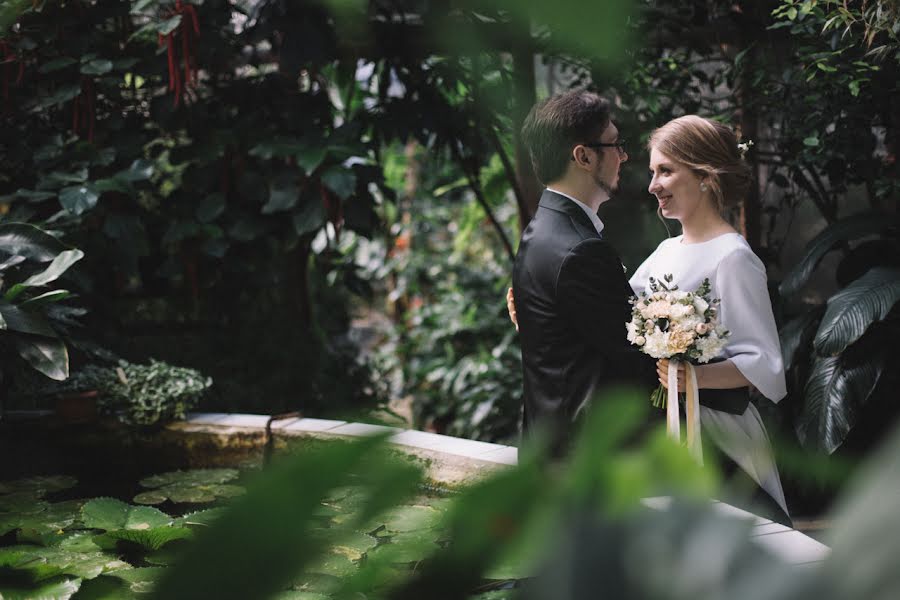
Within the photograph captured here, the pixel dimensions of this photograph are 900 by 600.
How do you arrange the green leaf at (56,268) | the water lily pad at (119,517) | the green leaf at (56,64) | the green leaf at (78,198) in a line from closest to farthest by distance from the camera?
the water lily pad at (119,517) < the green leaf at (56,268) < the green leaf at (78,198) < the green leaf at (56,64)

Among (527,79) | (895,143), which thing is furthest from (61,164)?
(895,143)

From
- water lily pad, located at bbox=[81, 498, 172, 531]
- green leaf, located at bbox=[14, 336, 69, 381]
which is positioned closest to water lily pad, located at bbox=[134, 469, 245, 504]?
water lily pad, located at bbox=[81, 498, 172, 531]

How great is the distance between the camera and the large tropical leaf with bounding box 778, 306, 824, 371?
366cm

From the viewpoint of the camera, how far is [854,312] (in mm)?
3277

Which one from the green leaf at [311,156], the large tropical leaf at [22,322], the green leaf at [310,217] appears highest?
the green leaf at [311,156]

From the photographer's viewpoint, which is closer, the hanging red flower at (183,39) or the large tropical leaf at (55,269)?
the large tropical leaf at (55,269)

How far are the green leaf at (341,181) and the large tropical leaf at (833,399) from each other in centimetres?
236

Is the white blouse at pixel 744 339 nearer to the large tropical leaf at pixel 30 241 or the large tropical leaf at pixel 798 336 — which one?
the large tropical leaf at pixel 798 336

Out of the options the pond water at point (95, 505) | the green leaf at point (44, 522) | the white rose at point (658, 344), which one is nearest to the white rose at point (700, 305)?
the white rose at point (658, 344)

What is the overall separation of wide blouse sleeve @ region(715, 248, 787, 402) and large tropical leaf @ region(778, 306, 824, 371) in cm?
153

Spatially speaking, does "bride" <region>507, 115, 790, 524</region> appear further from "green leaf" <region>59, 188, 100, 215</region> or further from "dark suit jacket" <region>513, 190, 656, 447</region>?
"green leaf" <region>59, 188, 100, 215</region>

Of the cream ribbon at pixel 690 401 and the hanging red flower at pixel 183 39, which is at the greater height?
the hanging red flower at pixel 183 39

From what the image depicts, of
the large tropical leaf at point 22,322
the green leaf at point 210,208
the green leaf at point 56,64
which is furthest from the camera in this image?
the green leaf at point 210,208

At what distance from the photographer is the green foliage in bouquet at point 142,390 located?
3770 millimetres
